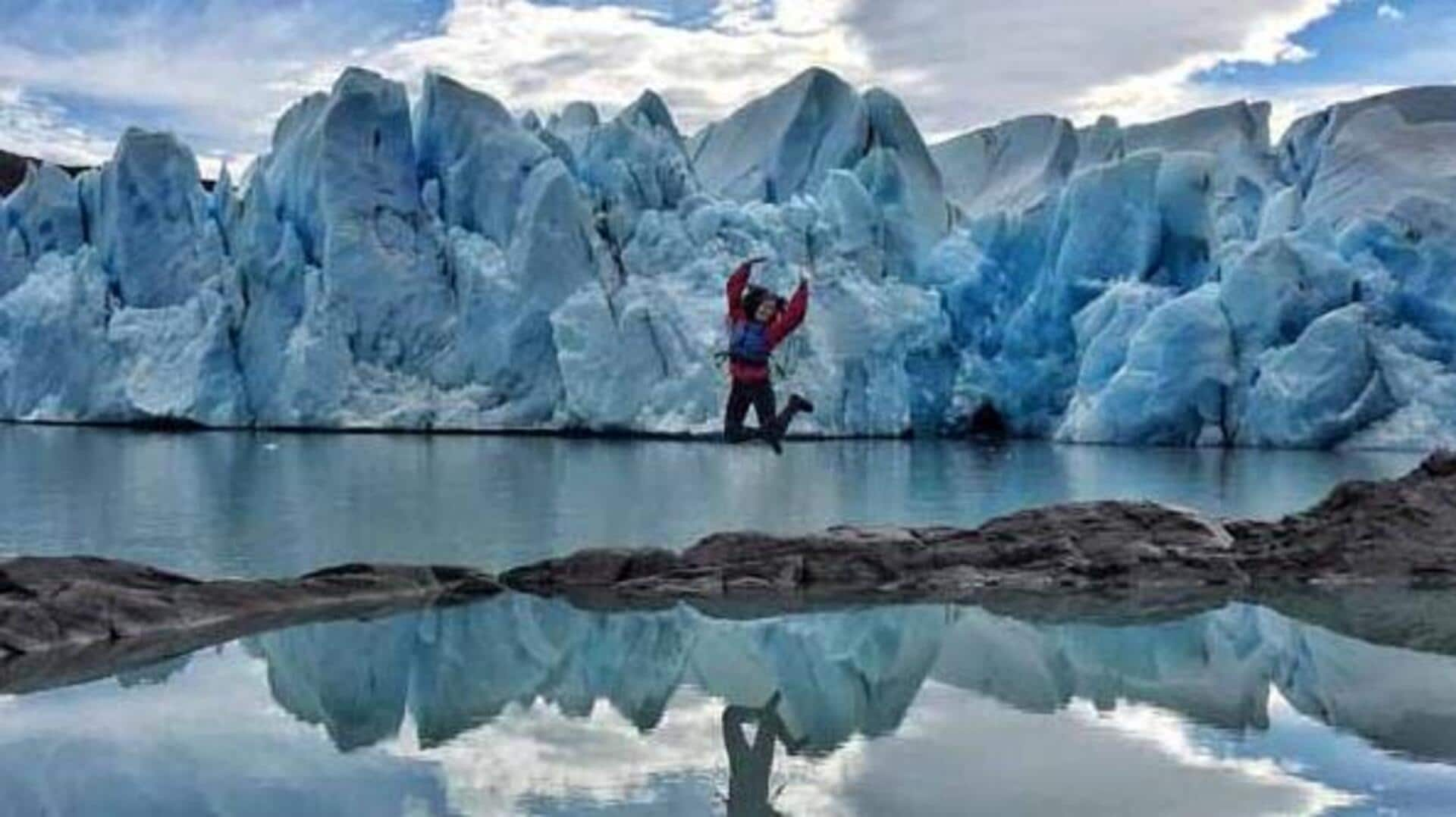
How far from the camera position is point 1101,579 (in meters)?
13.6

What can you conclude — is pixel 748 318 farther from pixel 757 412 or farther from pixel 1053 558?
pixel 1053 558

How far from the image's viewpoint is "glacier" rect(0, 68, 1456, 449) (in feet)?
109

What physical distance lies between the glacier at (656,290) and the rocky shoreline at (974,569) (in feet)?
60.6

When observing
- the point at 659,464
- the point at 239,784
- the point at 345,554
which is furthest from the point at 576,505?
the point at 239,784

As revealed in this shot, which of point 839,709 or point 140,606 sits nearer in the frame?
point 839,709

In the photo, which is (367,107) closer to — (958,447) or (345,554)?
(958,447)

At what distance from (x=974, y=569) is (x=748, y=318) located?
288 inches

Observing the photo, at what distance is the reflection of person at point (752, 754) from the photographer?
21.0 ft

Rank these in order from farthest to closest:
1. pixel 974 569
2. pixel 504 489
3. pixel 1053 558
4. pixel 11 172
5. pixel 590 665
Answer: pixel 11 172 < pixel 504 489 < pixel 1053 558 < pixel 974 569 < pixel 590 665

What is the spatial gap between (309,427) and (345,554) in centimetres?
2062

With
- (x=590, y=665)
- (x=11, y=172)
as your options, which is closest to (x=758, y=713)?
(x=590, y=665)

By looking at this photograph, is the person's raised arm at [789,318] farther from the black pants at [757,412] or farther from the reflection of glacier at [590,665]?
the reflection of glacier at [590,665]

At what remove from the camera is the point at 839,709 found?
27.9 ft

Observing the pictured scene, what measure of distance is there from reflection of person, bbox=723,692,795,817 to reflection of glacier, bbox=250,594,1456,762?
10 centimetres
